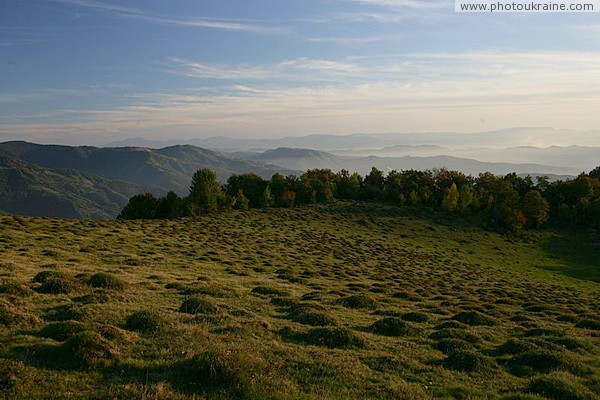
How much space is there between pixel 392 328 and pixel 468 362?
14.5ft

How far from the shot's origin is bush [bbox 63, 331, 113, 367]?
10.2m

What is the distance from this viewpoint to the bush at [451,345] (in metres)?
15.1

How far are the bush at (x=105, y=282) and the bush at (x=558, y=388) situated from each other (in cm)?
1764

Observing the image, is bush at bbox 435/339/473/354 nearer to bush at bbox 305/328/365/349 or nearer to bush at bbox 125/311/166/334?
bush at bbox 305/328/365/349

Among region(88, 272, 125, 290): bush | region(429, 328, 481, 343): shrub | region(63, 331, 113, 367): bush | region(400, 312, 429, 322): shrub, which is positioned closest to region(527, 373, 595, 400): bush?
region(429, 328, 481, 343): shrub

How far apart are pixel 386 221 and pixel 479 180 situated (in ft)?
137

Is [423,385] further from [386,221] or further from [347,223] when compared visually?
[386,221]

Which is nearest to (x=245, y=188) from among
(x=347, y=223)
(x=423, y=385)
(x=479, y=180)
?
(x=347, y=223)

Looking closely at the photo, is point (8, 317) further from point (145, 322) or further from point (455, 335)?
point (455, 335)

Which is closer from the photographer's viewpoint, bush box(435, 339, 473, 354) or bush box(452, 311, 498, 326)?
bush box(435, 339, 473, 354)

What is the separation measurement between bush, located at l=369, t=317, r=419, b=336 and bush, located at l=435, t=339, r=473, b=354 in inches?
73.0

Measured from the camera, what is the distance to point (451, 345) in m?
15.3

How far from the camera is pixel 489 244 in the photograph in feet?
285

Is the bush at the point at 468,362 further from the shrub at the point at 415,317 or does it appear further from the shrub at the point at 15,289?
the shrub at the point at 15,289
